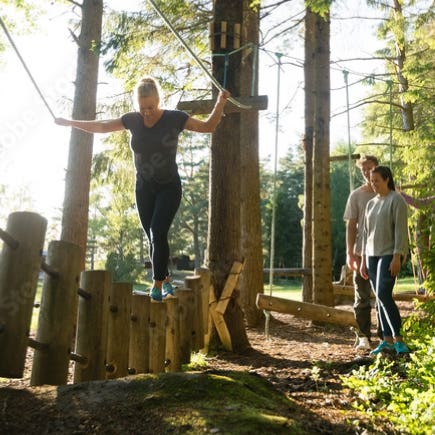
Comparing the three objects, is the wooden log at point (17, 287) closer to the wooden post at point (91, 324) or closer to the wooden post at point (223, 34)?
the wooden post at point (91, 324)

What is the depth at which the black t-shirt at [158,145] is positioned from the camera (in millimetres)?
4203

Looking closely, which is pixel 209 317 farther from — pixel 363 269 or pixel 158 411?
pixel 158 411

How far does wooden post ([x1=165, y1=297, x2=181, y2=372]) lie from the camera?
494 centimetres

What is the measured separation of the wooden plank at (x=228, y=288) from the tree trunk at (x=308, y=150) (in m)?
5.43

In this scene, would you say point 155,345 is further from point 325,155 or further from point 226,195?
point 325,155

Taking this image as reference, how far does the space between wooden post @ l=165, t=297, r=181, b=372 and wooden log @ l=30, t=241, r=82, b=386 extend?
193 centimetres

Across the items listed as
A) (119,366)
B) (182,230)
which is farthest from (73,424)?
(182,230)

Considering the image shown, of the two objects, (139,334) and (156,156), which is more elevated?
(156,156)

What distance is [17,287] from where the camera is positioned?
8.57 ft

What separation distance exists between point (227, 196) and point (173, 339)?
1930 mm

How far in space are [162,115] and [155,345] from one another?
1.89 meters

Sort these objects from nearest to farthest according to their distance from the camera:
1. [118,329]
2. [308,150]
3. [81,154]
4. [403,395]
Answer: [403,395], [118,329], [81,154], [308,150]

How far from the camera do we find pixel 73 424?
2.44 metres

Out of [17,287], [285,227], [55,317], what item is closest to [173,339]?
[55,317]
